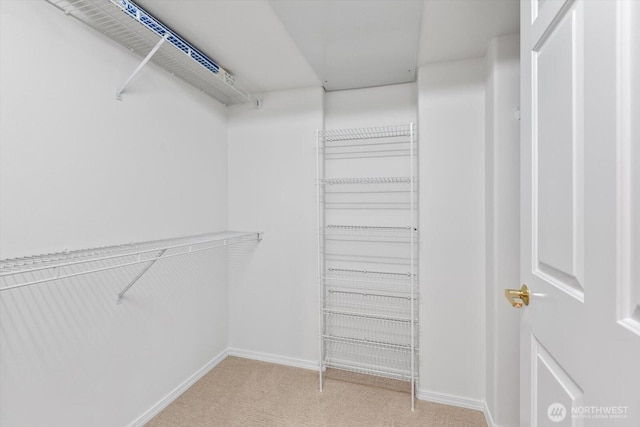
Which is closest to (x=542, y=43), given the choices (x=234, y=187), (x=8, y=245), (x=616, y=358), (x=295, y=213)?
(x=616, y=358)

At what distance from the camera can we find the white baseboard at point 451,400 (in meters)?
1.87

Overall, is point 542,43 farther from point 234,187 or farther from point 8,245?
point 234,187

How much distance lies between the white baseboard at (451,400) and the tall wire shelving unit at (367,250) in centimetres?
16

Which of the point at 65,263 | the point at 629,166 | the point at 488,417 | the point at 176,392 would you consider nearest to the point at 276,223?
the point at 176,392

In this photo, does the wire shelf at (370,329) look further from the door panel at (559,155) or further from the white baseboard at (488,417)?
the door panel at (559,155)

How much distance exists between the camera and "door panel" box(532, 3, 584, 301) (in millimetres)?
632

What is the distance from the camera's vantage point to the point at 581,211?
62 cm

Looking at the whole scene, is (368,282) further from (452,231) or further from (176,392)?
(176,392)

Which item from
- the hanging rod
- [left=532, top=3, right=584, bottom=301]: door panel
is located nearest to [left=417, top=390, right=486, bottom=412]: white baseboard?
[left=532, top=3, right=584, bottom=301]: door panel

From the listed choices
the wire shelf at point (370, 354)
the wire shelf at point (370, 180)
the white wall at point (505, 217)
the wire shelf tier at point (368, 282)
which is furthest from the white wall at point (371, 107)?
the wire shelf at point (370, 354)

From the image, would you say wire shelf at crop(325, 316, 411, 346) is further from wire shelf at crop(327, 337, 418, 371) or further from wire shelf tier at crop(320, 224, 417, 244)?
wire shelf tier at crop(320, 224, 417, 244)

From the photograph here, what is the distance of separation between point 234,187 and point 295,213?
2.04ft

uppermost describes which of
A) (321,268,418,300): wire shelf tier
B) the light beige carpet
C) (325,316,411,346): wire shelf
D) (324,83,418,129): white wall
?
(324,83,418,129): white wall

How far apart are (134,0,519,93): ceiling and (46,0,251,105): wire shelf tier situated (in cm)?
8
